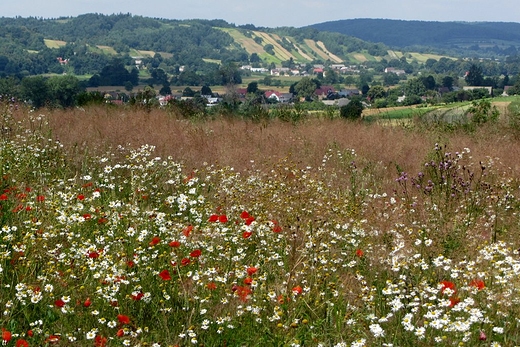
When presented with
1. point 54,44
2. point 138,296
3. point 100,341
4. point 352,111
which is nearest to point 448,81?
point 352,111

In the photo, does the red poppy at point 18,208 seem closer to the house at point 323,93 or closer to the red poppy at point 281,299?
the red poppy at point 281,299

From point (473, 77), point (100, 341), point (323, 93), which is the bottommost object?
point (323, 93)

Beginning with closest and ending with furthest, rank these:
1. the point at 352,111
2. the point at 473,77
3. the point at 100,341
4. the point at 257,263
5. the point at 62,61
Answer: the point at 100,341, the point at 257,263, the point at 352,111, the point at 473,77, the point at 62,61

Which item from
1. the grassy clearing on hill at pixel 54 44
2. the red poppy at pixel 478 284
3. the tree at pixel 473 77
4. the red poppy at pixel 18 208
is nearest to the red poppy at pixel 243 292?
the red poppy at pixel 478 284

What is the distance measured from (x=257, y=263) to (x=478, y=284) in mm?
1622

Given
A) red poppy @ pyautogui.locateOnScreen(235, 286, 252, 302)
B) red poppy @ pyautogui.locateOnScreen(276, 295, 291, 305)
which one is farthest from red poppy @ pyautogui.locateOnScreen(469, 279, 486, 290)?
red poppy @ pyautogui.locateOnScreen(235, 286, 252, 302)

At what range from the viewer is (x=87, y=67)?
14888cm

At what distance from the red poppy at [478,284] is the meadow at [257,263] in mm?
12

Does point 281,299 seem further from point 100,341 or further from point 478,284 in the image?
point 478,284

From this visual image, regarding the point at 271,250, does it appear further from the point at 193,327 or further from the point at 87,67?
the point at 87,67

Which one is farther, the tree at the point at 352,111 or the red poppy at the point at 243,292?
the tree at the point at 352,111

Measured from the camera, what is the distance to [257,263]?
14.7 ft

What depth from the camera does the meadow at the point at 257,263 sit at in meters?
3.41

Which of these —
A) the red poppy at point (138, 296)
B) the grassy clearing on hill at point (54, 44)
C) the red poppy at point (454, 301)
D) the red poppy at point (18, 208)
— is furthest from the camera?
the grassy clearing on hill at point (54, 44)
